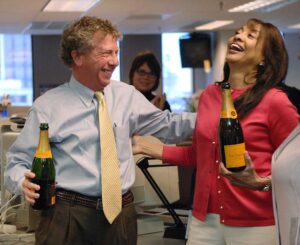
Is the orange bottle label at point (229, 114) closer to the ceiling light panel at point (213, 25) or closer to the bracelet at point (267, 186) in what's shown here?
the bracelet at point (267, 186)

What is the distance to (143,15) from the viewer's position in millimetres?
8945

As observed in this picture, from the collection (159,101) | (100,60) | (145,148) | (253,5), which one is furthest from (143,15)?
(100,60)

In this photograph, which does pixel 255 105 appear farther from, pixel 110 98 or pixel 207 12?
pixel 207 12

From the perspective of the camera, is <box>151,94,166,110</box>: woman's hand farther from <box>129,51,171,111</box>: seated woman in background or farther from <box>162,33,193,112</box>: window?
<box>162,33,193,112</box>: window

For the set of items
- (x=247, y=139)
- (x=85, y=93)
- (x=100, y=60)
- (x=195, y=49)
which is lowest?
(x=247, y=139)

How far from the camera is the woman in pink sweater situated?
1.64m

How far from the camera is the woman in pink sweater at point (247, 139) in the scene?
164cm

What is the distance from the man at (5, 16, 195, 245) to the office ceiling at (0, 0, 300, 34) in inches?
230

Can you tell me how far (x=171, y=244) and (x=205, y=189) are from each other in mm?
874

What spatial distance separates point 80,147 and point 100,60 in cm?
30

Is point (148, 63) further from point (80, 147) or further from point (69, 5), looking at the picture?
point (69, 5)

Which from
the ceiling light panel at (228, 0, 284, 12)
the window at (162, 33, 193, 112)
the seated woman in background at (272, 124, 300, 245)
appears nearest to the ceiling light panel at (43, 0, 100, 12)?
the ceiling light panel at (228, 0, 284, 12)

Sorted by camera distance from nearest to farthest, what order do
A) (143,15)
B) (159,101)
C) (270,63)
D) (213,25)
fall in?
1. (270,63)
2. (159,101)
3. (143,15)
4. (213,25)

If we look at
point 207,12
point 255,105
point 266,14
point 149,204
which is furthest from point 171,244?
point 266,14
